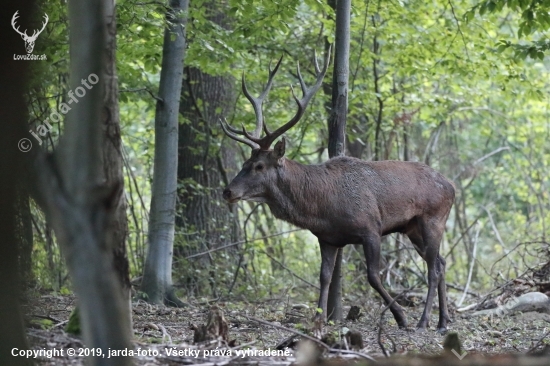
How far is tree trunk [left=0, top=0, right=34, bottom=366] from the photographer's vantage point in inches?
185

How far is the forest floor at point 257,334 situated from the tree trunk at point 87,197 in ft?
4.26

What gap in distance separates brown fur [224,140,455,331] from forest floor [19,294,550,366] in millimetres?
673

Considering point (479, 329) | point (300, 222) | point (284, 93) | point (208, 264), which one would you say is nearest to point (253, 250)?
point (208, 264)

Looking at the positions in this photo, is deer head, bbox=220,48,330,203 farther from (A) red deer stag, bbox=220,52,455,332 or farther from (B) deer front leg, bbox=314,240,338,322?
(B) deer front leg, bbox=314,240,338,322

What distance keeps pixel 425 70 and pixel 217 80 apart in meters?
3.85

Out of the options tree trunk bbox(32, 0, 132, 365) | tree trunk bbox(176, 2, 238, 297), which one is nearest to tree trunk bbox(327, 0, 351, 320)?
tree trunk bbox(176, 2, 238, 297)

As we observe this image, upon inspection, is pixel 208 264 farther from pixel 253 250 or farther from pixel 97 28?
pixel 97 28

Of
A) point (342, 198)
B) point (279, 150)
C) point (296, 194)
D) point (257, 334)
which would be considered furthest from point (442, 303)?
point (257, 334)

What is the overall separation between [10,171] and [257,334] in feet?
11.5

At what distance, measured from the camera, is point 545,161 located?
19.0 meters

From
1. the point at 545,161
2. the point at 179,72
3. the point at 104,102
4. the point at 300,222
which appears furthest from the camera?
the point at 545,161

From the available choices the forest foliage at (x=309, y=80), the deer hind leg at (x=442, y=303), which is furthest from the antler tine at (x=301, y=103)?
the deer hind leg at (x=442, y=303)

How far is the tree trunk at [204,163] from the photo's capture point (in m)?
13.6

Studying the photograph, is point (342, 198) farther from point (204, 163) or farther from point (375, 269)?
point (204, 163)
